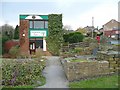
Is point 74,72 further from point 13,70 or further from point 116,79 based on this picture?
point 13,70

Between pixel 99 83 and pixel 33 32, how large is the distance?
17750 mm

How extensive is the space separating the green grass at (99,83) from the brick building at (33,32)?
1646 centimetres

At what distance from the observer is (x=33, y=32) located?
27.2 metres

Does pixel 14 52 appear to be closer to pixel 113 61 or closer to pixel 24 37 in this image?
pixel 24 37

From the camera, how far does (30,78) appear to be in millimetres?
11547

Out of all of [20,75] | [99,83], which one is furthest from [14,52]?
[99,83]

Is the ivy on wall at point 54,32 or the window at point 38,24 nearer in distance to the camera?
the ivy on wall at point 54,32

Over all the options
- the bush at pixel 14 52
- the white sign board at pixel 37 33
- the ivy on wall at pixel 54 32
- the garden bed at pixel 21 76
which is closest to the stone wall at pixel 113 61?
the garden bed at pixel 21 76

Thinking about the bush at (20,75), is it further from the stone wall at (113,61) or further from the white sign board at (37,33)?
the white sign board at (37,33)

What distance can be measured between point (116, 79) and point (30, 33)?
57.6ft

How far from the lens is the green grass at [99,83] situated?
9750 millimetres

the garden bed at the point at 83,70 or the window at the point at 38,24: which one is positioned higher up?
the window at the point at 38,24

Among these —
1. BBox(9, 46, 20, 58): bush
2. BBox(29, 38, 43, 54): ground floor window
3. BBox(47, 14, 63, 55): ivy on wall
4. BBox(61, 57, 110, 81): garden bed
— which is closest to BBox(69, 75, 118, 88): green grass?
BBox(61, 57, 110, 81): garden bed

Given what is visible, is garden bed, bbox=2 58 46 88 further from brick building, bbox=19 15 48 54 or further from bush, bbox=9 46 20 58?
brick building, bbox=19 15 48 54
